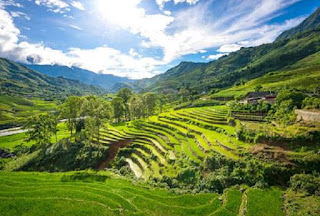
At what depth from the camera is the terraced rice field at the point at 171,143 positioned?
2682 cm

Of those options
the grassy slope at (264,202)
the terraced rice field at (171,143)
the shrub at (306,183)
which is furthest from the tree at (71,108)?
the shrub at (306,183)

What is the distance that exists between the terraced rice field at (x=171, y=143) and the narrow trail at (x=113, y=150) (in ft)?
0.84

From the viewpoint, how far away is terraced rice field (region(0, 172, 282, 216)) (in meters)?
15.8

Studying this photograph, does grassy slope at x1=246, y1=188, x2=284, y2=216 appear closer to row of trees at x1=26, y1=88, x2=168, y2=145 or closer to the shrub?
the shrub

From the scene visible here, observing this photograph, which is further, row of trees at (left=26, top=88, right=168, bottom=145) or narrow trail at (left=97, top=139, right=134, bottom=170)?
row of trees at (left=26, top=88, right=168, bottom=145)

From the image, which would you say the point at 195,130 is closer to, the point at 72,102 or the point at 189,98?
the point at 72,102

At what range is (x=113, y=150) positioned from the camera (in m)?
39.9

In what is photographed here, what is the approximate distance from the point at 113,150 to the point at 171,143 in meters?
14.3

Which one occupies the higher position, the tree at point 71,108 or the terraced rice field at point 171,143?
the tree at point 71,108

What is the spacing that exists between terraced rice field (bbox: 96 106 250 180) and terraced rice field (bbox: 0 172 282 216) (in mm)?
6750

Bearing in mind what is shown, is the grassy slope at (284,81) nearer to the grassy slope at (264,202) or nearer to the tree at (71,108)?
the grassy slope at (264,202)

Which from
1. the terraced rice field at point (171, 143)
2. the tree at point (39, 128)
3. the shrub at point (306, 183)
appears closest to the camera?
the shrub at point (306, 183)

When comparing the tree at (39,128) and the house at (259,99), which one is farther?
the house at (259,99)

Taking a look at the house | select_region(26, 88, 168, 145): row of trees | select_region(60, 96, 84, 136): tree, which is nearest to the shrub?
select_region(26, 88, 168, 145): row of trees
